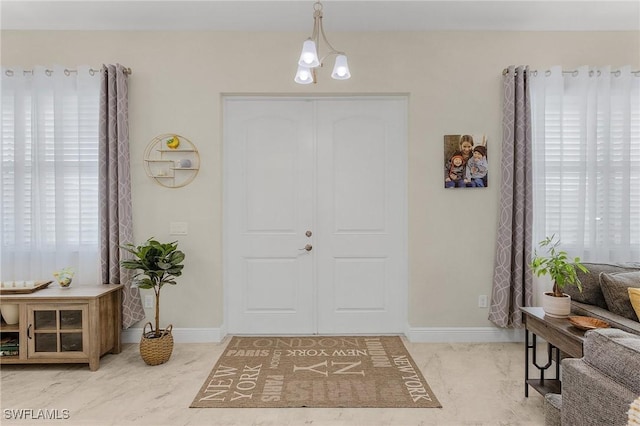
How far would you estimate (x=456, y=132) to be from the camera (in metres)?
3.45

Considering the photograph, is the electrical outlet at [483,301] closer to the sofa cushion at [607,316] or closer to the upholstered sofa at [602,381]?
the sofa cushion at [607,316]

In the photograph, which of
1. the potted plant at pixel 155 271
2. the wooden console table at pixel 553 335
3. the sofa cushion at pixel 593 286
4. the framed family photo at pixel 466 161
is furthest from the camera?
the framed family photo at pixel 466 161

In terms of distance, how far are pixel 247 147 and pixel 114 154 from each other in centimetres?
115

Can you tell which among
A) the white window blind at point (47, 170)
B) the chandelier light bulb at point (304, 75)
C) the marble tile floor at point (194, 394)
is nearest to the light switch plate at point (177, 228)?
the white window blind at point (47, 170)

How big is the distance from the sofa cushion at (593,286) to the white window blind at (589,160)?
912 millimetres

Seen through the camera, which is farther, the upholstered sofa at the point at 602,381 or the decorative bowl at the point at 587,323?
the decorative bowl at the point at 587,323

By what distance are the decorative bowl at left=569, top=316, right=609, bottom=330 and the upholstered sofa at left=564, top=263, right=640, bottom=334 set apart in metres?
0.08

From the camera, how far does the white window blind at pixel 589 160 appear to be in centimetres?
336

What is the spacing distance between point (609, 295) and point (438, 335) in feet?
5.05

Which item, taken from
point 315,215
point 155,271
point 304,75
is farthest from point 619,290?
point 155,271

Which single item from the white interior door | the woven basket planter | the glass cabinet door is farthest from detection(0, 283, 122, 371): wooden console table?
the white interior door

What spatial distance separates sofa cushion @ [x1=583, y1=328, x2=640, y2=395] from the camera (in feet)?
4.13

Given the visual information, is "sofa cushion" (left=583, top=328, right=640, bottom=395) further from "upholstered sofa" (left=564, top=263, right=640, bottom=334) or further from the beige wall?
the beige wall

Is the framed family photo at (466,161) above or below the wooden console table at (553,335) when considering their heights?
above
